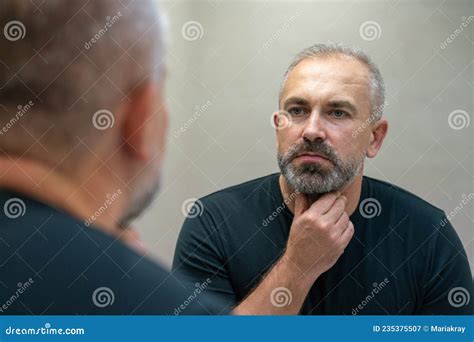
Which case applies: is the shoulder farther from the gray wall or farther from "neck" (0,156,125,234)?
"neck" (0,156,125,234)

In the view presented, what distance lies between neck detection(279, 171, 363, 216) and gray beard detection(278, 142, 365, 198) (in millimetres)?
12

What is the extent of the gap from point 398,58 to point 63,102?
3.72ft

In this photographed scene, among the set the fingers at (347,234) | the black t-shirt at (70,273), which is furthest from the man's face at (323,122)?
the black t-shirt at (70,273)

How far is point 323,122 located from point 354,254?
1.43 feet

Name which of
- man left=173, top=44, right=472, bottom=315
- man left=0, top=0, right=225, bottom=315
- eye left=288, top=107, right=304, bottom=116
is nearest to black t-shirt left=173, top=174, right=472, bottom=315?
man left=173, top=44, right=472, bottom=315

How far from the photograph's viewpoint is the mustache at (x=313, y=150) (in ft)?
6.02

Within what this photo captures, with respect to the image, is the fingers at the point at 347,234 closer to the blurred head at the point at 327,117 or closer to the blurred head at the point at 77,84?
the blurred head at the point at 327,117

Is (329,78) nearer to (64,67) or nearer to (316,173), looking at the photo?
(316,173)

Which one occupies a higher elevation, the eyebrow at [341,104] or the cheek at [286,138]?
the eyebrow at [341,104]

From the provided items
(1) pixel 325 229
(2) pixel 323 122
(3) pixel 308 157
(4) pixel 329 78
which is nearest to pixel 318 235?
(1) pixel 325 229

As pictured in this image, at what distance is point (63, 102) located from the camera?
131cm

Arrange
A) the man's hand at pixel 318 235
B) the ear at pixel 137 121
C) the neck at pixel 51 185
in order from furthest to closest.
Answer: the man's hand at pixel 318 235
the ear at pixel 137 121
the neck at pixel 51 185

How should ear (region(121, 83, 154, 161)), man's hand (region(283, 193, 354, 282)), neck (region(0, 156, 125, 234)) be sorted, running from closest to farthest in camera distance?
1. neck (region(0, 156, 125, 234))
2. ear (region(121, 83, 154, 161))
3. man's hand (region(283, 193, 354, 282))

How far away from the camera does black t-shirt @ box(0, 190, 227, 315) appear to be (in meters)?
1.25
